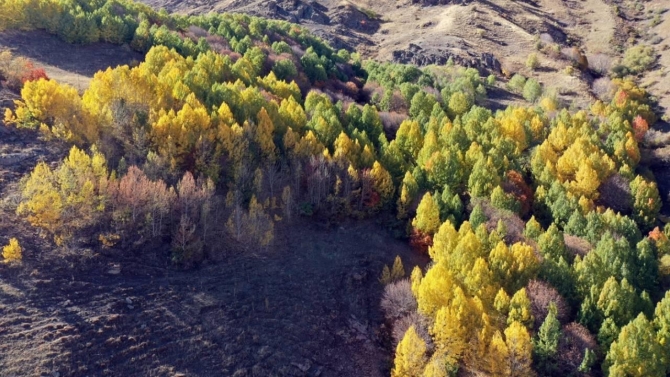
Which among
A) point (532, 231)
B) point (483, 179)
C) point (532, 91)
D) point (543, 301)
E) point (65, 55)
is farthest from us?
point (532, 91)

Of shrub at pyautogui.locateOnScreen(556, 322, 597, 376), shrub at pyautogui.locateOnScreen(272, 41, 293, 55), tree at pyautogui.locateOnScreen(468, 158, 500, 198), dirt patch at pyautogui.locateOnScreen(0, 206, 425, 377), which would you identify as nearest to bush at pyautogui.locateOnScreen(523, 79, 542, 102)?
tree at pyautogui.locateOnScreen(468, 158, 500, 198)

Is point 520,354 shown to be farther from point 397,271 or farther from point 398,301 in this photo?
→ point 397,271

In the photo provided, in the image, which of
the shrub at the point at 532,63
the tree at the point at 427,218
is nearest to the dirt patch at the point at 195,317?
the tree at the point at 427,218

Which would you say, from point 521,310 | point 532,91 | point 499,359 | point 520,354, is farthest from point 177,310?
point 532,91

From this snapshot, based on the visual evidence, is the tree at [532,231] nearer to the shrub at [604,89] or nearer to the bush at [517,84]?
the shrub at [604,89]

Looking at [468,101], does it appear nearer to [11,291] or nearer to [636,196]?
[636,196]

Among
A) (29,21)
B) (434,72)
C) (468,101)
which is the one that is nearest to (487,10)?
(434,72)
